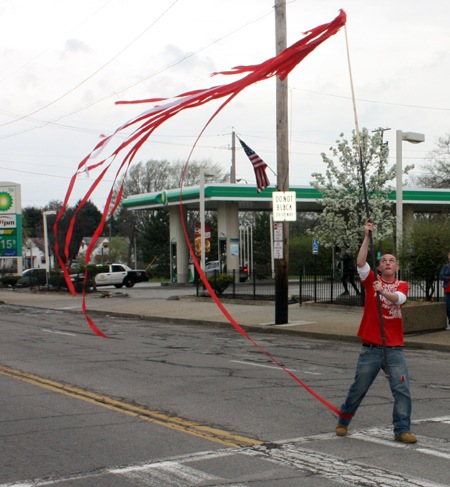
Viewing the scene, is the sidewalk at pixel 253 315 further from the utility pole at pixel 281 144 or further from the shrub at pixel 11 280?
the shrub at pixel 11 280

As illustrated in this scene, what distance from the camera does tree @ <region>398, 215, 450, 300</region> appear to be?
16.1 m

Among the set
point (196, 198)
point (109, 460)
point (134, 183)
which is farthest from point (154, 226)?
point (109, 460)

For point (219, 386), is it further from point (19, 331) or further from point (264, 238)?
point (264, 238)

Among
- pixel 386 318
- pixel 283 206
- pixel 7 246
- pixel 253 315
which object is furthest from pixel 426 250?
pixel 7 246

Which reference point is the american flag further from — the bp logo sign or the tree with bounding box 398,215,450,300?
the bp logo sign

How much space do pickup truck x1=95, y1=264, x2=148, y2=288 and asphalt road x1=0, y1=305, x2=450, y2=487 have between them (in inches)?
1026

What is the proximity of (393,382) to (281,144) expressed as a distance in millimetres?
10938

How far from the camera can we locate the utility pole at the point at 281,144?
1548 centimetres

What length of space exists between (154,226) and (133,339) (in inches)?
1936

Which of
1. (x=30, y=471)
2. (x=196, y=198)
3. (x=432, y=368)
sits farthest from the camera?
(x=196, y=198)

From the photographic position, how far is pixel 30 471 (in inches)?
190

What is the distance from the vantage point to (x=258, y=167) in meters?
21.7

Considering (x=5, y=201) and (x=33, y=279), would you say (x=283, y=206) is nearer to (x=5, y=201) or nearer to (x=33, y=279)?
(x=5, y=201)

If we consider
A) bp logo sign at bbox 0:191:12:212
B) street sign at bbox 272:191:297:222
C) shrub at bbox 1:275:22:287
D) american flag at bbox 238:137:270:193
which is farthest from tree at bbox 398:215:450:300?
shrub at bbox 1:275:22:287
